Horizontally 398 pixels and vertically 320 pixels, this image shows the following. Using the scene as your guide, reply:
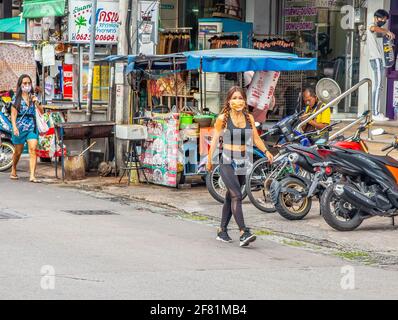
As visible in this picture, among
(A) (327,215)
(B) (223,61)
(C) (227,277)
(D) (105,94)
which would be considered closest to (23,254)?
(C) (227,277)

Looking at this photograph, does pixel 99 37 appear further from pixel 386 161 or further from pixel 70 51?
pixel 386 161

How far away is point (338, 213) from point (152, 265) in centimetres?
339

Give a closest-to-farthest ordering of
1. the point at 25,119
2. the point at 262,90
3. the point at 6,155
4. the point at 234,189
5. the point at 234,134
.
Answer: the point at 234,189
the point at 234,134
the point at 262,90
the point at 25,119
the point at 6,155

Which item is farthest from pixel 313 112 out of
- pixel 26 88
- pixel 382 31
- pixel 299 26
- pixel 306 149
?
pixel 299 26

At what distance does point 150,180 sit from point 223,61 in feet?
8.32

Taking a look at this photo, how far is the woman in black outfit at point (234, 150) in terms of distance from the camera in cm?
1084

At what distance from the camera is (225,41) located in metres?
21.6

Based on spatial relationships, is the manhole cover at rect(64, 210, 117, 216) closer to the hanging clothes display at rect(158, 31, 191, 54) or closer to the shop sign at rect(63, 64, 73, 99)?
the shop sign at rect(63, 64, 73, 99)

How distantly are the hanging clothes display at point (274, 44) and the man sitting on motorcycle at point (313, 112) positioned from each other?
6.60 meters

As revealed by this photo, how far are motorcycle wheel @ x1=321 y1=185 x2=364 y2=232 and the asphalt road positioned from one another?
3.01 feet

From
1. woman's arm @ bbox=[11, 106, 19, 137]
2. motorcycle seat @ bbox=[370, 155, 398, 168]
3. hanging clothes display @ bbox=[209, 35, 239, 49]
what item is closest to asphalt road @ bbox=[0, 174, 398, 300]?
motorcycle seat @ bbox=[370, 155, 398, 168]

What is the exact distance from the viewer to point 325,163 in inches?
475

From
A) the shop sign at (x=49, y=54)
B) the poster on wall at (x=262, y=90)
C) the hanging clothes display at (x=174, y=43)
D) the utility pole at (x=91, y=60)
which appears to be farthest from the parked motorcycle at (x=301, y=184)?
the hanging clothes display at (x=174, y=43)
